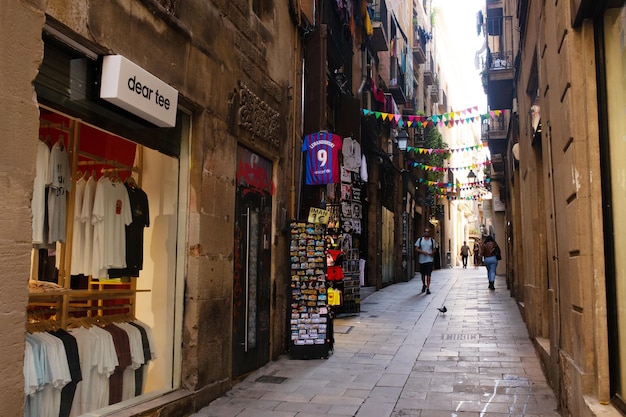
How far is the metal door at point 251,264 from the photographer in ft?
22.9

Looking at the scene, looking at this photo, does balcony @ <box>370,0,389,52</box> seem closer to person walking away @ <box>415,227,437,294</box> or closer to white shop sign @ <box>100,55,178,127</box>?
person walking away @ <box>415,227,437,294</box>

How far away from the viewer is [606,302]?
4.11 m

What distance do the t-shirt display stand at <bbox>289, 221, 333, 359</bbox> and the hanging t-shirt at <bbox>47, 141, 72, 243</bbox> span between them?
3.86 metres

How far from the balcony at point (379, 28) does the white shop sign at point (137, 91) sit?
46.4 feet

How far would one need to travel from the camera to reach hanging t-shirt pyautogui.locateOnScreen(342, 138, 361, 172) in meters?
13.2

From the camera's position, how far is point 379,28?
719 inches

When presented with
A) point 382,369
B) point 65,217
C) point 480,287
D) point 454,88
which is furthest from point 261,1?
point 454,88

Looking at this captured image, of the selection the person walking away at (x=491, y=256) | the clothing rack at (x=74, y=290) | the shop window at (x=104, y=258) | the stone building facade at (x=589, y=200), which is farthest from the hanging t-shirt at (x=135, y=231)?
the person walking away at (x=491, y=256)

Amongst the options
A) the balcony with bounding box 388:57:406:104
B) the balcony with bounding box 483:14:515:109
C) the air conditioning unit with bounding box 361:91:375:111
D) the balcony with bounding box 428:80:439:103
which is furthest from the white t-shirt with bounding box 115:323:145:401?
the balcony with bounding box 428:80:439:103

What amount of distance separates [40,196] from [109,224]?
3.46ft

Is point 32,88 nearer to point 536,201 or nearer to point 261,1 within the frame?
point 261,1

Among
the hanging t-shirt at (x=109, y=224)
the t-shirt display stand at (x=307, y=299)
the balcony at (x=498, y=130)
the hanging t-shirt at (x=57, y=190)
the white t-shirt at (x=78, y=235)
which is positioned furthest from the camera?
the balcony at (x=498, y=130)

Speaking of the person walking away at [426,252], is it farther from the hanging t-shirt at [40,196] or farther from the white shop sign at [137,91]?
the hanging t-shirt at [40,196]

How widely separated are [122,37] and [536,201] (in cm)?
653
